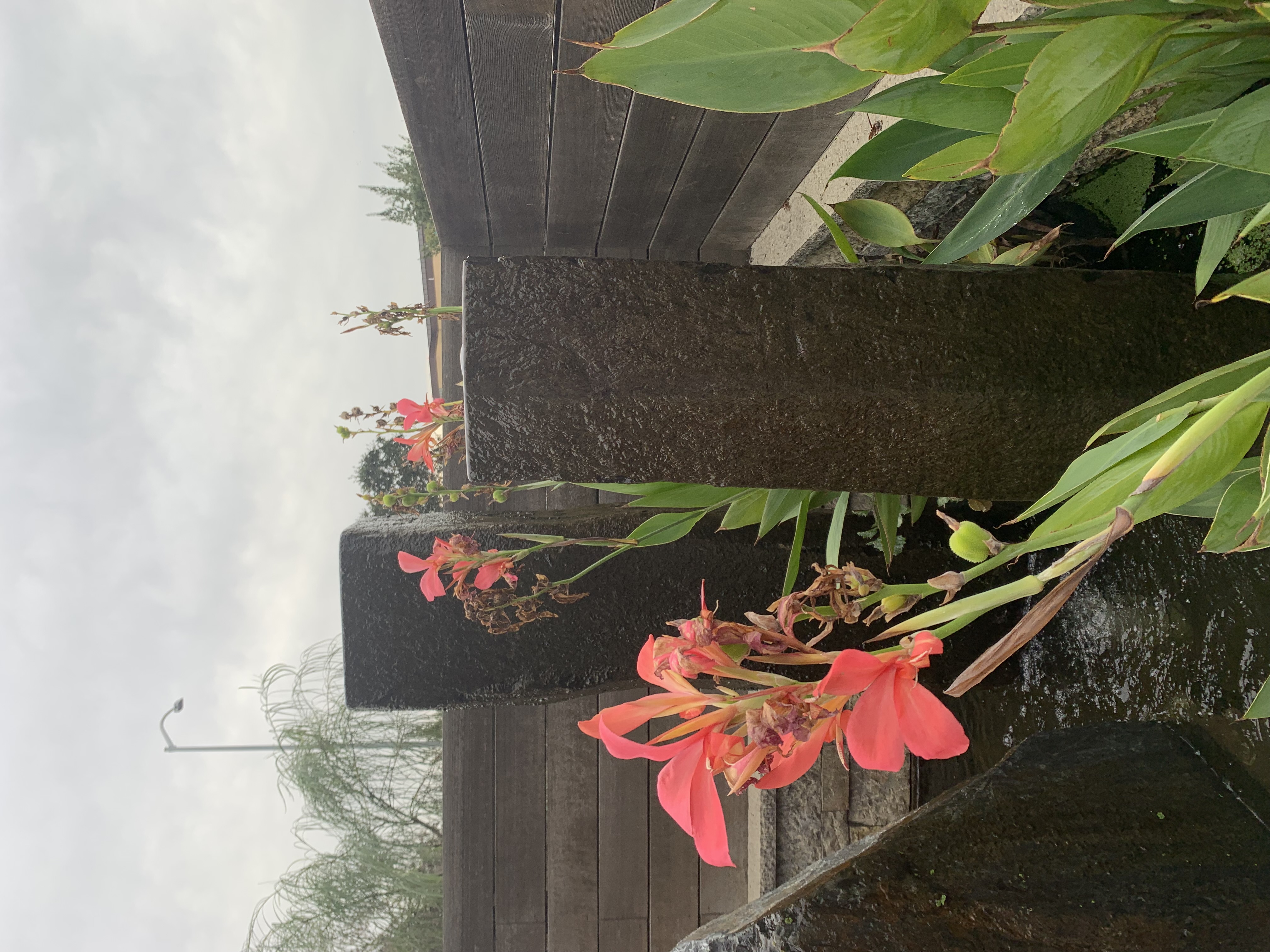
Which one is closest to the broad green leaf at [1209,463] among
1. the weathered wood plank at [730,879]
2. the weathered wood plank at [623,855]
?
the weathered wood plank at [623,855]

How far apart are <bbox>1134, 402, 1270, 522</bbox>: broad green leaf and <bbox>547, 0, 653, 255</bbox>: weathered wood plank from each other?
1146mm

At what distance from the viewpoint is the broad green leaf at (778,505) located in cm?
133

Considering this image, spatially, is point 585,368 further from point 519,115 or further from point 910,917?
point 519,115

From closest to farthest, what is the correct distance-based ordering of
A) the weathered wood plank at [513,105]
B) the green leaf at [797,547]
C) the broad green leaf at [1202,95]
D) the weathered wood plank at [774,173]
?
the broad green leaf at [1202,95], the green leaf at [797,547], the weathered wood plank at [513,105], the weathered wood plank at [774,173]

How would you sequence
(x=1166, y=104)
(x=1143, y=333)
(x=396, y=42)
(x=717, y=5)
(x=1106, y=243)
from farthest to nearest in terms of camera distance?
(x=396, y=42), (x=1106, y=243), (x=1143, y=333), (x=1166, y=104), (x=717, y=5)

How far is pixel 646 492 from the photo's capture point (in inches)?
55.3

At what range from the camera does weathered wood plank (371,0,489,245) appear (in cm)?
152

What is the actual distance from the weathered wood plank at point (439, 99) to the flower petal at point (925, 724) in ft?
4.96

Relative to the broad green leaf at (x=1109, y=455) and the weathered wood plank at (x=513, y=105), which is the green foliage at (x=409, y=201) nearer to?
the weathered wood plank at (x=513, y=105)

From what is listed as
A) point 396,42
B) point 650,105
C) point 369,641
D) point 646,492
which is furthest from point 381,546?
point 650,105

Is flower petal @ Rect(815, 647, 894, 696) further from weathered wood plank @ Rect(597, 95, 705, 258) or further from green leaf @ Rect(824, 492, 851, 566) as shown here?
weathered wood plank @ Rect(597, 95, 705, 258)

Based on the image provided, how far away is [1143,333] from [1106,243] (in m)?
0.42

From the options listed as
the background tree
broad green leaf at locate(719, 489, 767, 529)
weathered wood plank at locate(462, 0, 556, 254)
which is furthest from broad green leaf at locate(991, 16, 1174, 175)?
the background tree

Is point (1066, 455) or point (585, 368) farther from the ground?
point (585, 368)
